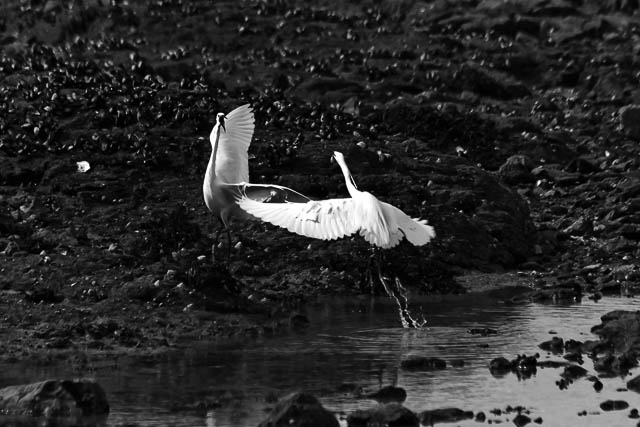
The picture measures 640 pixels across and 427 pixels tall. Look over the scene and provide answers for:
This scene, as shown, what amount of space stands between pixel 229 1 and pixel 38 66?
1484 cm

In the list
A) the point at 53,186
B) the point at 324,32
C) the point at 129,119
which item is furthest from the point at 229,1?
the point at 53,186

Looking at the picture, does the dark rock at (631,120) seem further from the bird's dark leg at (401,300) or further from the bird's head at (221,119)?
the bird's head at (221,119)

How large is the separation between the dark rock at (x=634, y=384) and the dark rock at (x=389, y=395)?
6.71 feet

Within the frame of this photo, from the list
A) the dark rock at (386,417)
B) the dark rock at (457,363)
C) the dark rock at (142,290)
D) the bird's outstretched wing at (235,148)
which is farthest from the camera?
the bird's outstretched wing at (235,148)

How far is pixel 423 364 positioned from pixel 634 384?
81.6 inches

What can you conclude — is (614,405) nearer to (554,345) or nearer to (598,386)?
(598,386)

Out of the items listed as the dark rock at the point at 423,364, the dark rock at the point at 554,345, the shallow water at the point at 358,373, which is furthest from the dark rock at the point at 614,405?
the dark rock at the point at 554,345

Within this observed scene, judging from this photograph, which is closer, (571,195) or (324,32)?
(571,195)

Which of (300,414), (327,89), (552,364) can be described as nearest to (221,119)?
(552,364)

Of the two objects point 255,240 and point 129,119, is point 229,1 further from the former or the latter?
point 255,240

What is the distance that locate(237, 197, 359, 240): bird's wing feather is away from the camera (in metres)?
13.3

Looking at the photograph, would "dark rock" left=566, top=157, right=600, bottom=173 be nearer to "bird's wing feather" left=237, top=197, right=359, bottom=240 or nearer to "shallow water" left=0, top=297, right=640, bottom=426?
"shallow water" left=0, top=297, right=640, bottom=426

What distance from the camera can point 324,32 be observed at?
35.4 meters

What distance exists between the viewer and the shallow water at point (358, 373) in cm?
1033
